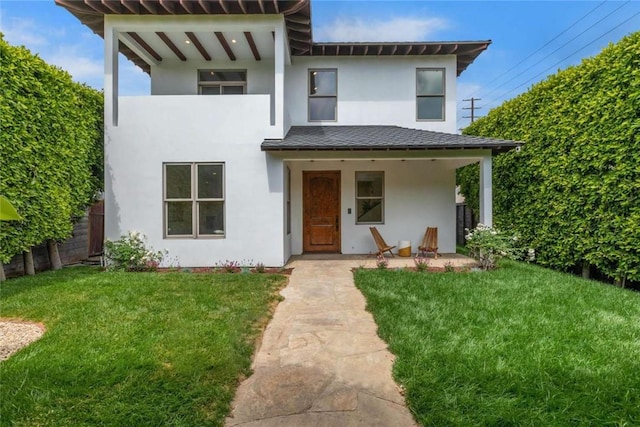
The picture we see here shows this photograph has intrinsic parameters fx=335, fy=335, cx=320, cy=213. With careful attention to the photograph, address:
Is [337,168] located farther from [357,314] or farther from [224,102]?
[357,314]

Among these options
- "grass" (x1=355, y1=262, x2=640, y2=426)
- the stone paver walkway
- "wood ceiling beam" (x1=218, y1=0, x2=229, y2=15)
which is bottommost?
the stone paver walkway

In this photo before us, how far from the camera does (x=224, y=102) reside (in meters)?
7.62

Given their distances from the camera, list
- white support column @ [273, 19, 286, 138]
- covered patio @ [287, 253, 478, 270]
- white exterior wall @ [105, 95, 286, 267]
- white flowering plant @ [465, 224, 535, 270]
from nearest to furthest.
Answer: white flowering plant @ [465, 224, 535, 270], white support column @ [273, 19, 286, 138], white exterior wall @ [105, 95, 286, 267], covered patio @ [287, 253, 478, 270]

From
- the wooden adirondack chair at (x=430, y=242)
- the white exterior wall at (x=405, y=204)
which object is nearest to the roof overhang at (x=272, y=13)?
the white exterior wall at (x=405, y=204)

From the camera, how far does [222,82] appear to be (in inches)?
387

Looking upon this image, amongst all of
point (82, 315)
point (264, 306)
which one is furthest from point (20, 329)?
point (264, 306)

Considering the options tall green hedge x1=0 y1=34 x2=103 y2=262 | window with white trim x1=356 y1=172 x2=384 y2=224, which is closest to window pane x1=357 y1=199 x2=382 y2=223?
window with white trim x1=356 y1=172 x2=384 y2=224

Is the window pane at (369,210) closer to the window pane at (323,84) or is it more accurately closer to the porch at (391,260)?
the porch at (391,260)

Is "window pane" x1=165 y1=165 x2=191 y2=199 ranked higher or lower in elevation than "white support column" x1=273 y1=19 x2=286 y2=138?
lower

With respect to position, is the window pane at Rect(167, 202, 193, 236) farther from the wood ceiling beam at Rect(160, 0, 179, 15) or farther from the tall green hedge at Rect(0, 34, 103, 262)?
the wood ceiling beam at Rect(160, 0, 179, 15)

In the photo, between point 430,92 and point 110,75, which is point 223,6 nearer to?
point 110,75

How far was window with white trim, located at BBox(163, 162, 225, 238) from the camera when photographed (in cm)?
771

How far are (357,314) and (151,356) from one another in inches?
100

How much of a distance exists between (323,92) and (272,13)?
3061 mm
